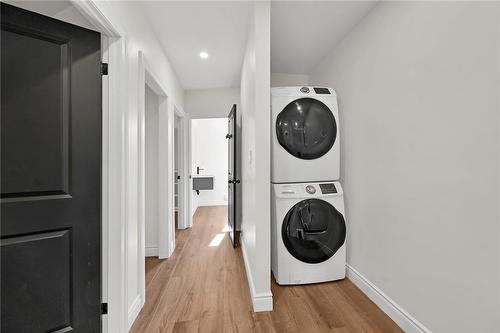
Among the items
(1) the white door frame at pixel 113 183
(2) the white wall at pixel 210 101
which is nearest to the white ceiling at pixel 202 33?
(2) the white wall at pixel 210 101

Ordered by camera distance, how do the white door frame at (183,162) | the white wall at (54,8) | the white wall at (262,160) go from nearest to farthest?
the white wall at (54,8)
the white wall at (262,160)
the white door frame at (183,162)

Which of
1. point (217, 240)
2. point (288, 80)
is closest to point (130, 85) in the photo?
point (288, 80)

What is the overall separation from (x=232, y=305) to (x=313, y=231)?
95cm

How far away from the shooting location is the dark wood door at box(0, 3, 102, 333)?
108 cm

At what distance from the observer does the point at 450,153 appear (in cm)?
124

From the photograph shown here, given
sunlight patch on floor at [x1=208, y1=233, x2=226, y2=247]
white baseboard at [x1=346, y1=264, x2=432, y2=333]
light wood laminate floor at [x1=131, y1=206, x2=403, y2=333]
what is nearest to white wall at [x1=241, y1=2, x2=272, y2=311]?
light wood laminate floor at [x1=131, y1=206, x2=403, y2=333]

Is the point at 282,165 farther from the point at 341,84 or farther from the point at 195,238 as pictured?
the point at 195,238

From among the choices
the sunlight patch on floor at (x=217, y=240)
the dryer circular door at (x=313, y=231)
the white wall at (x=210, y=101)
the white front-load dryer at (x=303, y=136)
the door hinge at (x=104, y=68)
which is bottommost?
the sunlight patch on floor at (x=217, y=240)

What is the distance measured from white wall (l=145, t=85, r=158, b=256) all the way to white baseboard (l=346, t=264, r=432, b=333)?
7.51 feet

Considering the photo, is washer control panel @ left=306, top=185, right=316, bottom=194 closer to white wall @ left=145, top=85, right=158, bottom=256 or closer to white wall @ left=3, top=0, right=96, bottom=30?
white wall @ left=145, top=85, right=158, bottom=256

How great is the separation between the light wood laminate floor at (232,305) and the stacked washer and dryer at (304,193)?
228 millimetres


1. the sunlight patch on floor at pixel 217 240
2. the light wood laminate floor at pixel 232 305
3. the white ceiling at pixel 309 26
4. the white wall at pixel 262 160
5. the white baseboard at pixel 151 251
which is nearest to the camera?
the light wood laminate floor at pixel 232 305

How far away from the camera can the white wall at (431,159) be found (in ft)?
3.53

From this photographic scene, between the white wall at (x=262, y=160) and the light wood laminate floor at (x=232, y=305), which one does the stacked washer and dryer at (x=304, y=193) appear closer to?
the light wood laminate floor at (x=232, y=305)
